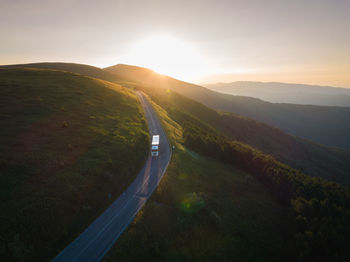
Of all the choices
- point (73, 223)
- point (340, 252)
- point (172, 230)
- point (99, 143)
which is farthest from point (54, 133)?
point (340, 252)

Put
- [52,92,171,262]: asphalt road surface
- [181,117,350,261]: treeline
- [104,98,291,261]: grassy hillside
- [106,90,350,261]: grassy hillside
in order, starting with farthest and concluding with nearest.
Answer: [181,117,350,261]: treeline < [106,90,350,261]: grassy hillside < [104,98,291,261]: grassy hillside < [52,92,171,262]: asphalt road surface

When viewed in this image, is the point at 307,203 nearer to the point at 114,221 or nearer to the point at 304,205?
the point at 304,205

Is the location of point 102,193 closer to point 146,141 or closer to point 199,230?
point 199,230

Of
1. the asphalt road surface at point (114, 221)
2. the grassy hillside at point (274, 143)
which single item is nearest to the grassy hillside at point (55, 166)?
the asphalt road surface at point (114, 221)

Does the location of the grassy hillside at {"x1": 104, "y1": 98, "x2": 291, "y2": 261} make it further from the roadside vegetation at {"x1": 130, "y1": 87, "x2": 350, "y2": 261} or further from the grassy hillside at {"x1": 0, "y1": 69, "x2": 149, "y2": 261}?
the grassy hillside at {"x1": 0, "y1": 69, "x2": 149, "y2": 261}

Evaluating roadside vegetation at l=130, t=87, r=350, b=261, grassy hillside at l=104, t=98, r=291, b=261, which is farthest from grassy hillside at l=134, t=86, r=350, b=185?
grassy hillside at l=104, t=98, r=291, b=261
